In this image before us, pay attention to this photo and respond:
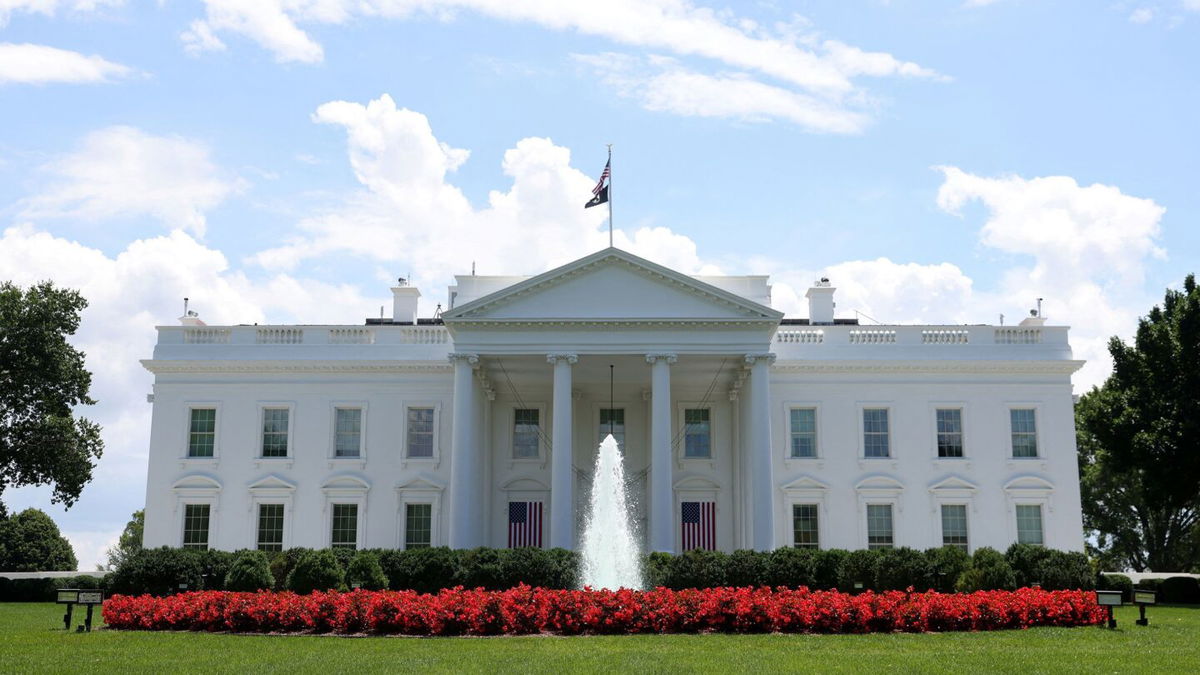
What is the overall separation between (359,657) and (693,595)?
6374 mm

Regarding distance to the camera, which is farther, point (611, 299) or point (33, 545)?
point (33, 545)

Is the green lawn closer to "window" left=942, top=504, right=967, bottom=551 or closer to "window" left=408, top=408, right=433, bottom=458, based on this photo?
"window" left=942, top=504, right=967, bottom=551

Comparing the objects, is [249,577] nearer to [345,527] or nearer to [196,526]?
[345,527]

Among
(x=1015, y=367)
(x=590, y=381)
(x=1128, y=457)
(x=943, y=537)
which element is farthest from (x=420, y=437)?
Result: (x=1128, y=457)

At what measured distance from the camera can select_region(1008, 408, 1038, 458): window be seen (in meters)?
37.8

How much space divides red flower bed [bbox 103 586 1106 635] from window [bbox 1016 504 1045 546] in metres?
17.0

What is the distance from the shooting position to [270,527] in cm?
3791

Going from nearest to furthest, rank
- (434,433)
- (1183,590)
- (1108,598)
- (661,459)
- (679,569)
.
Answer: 1. (1108,598)
2. (679,569)
3. (1183,590)
4. (661,459)
5. (434,433)

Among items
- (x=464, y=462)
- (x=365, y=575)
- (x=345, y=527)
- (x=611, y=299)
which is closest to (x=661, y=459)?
(x=611, y=299)

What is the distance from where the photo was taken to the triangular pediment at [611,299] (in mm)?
34094

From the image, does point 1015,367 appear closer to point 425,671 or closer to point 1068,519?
point 1068,519

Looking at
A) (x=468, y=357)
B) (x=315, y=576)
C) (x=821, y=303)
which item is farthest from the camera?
(x=821, y=303)

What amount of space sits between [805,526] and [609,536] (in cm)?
797

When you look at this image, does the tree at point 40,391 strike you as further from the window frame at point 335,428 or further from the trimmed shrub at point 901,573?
the trimmed shrub at point 901,573
